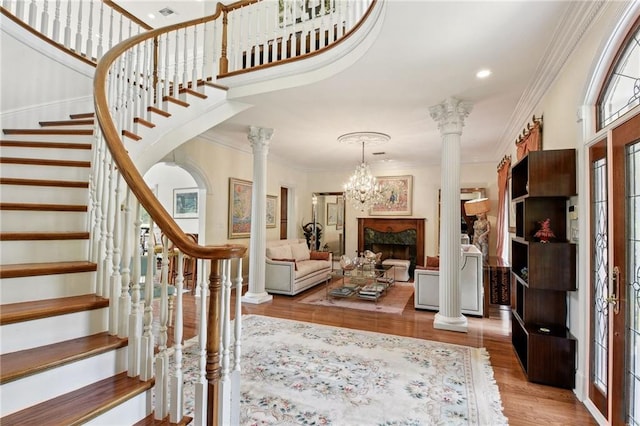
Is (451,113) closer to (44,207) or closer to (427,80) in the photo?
(427,80)

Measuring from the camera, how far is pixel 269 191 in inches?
290

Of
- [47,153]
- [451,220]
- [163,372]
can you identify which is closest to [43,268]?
[163,372]

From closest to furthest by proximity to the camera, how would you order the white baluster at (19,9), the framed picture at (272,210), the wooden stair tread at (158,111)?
the white baluster at (19,9) → the wooden stair tread at (158,111) → the framed picture at (272,210)

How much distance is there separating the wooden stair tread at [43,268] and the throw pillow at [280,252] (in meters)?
4.04

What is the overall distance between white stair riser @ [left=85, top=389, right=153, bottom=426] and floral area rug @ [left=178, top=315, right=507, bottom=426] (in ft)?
2.47

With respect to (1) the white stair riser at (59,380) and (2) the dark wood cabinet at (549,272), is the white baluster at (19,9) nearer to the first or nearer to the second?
(1) the white stair riser at (59,380)

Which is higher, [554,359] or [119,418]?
[119,418]

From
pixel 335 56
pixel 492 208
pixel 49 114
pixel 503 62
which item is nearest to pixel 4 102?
pixel 49 114

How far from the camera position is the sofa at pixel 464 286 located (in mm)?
4406

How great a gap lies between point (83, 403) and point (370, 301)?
4.31m

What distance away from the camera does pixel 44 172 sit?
7.96 ft

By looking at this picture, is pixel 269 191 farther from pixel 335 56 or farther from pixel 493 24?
pixel 493 24

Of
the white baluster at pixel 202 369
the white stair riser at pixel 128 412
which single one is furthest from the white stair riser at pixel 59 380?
the white baluster at pixel 202 369

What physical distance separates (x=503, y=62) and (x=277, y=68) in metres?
2.36
